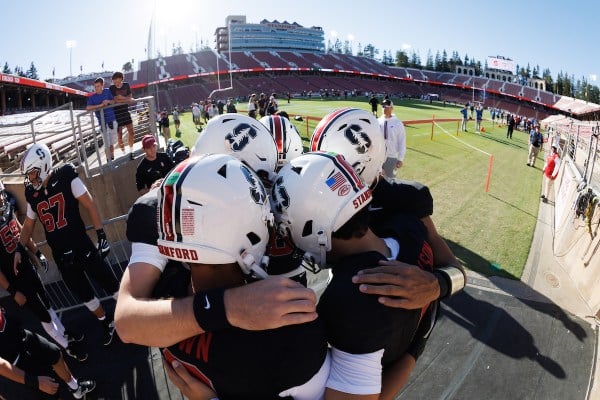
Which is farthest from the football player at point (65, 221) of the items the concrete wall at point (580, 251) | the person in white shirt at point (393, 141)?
the concrete wall at point (580, 251)

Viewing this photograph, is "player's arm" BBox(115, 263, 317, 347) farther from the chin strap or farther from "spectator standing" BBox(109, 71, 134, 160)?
"spectator standing" BBox(109, 71, 134, 160)

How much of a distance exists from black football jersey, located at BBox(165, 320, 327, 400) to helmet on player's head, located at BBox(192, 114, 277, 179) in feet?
5.27

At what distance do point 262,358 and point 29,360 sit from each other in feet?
11.2

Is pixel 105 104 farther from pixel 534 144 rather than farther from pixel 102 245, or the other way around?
pixel 534 144

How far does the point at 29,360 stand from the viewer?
140 inches

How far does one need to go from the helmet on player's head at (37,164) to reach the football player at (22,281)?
483 millimetres

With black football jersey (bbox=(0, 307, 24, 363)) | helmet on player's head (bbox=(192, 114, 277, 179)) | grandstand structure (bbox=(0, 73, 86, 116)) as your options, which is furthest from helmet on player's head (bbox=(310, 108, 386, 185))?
grandstand structure (bbox=(0, 73, 86, 116))

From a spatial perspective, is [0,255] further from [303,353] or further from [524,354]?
[524,354]

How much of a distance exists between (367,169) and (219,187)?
1.64 m

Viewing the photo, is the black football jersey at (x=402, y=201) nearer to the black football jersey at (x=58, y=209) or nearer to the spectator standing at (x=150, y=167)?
the black football jersey at (x=58, y=209)

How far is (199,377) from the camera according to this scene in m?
1.62

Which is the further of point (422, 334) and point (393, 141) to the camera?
point (393, 141)

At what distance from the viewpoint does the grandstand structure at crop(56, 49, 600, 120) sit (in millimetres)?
58281

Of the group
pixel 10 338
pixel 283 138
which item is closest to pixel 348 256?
pixel 283 138
